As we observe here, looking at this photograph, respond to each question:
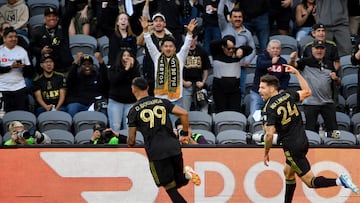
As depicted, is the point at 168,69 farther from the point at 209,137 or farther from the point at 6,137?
the point at 6,137

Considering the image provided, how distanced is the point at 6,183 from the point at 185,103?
3.68 m

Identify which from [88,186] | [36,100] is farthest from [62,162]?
[36,100]

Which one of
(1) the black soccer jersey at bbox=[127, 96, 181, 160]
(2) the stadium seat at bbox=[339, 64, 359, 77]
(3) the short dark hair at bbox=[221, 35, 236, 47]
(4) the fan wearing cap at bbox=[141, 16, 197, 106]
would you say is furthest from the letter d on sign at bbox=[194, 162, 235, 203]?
(2) the stadium seat at bbox=[339, 64, 359, 77]

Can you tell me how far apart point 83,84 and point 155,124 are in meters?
4.66

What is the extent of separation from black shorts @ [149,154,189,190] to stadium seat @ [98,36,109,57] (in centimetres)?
556

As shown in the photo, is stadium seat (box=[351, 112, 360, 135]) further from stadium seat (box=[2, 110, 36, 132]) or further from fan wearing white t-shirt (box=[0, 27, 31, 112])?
fan wearing white t-shirt (box=[0, 27, 31, 112])

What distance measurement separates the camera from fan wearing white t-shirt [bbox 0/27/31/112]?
19000mm

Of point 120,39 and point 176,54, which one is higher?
point 120,39

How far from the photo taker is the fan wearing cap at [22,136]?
57.0 ft

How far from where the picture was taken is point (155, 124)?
1499cm

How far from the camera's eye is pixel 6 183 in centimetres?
1712

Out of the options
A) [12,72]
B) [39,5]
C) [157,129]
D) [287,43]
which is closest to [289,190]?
[157,129]

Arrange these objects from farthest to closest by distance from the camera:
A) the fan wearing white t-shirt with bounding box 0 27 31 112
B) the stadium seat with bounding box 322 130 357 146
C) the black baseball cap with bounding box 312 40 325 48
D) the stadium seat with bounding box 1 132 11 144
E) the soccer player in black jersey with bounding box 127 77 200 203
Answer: the fan wearing white t-shirt with bounding box 0 27 31 112 < the black baseball cap with bounding box 312 40 325 48 < the stadium seat with bounding box 322 130 357 146 < the stadium seat with bounding box 1 132 11 144 < the soccer player in black jersey with bounding box 127 77 200 203

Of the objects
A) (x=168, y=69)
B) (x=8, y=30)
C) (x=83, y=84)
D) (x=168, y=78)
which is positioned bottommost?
(x=83, y=84)
